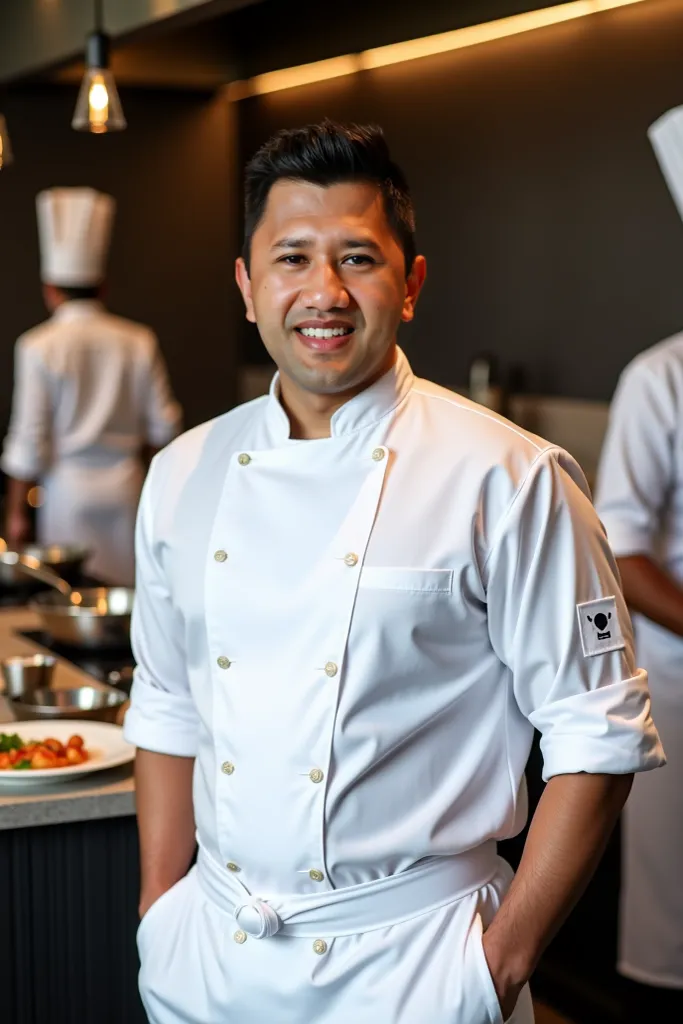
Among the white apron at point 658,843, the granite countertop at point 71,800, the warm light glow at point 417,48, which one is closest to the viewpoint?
the granite countertop at point 71,800

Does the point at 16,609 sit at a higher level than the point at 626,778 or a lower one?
lower

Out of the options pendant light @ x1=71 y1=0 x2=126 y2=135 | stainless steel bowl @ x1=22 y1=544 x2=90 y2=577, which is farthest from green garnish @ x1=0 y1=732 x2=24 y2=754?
pendant light @ x1=71 y1=0 x2=126 y2=135

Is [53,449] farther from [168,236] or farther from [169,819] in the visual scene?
[169,819]

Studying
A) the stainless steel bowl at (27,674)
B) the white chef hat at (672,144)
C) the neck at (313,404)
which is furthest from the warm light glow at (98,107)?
the neck at (313,404)

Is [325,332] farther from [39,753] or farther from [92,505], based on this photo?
[92,505]

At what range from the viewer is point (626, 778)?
1.37m

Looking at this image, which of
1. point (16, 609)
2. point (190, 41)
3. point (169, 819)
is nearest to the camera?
point (169, 819)

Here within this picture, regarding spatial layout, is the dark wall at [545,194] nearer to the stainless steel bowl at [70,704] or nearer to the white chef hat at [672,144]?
the white chef hat at [672,144]

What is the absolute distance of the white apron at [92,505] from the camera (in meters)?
4.80

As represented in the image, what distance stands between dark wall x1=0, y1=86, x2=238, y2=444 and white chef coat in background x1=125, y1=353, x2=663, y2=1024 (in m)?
4.96

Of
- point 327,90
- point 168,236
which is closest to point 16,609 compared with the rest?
point 327,90

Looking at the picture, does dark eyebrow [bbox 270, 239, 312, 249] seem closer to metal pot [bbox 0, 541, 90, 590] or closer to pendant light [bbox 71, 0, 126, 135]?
pendant light [bbox 71, 0, 126, 135]

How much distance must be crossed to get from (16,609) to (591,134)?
2223 mm

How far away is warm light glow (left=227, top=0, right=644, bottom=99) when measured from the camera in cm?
419
